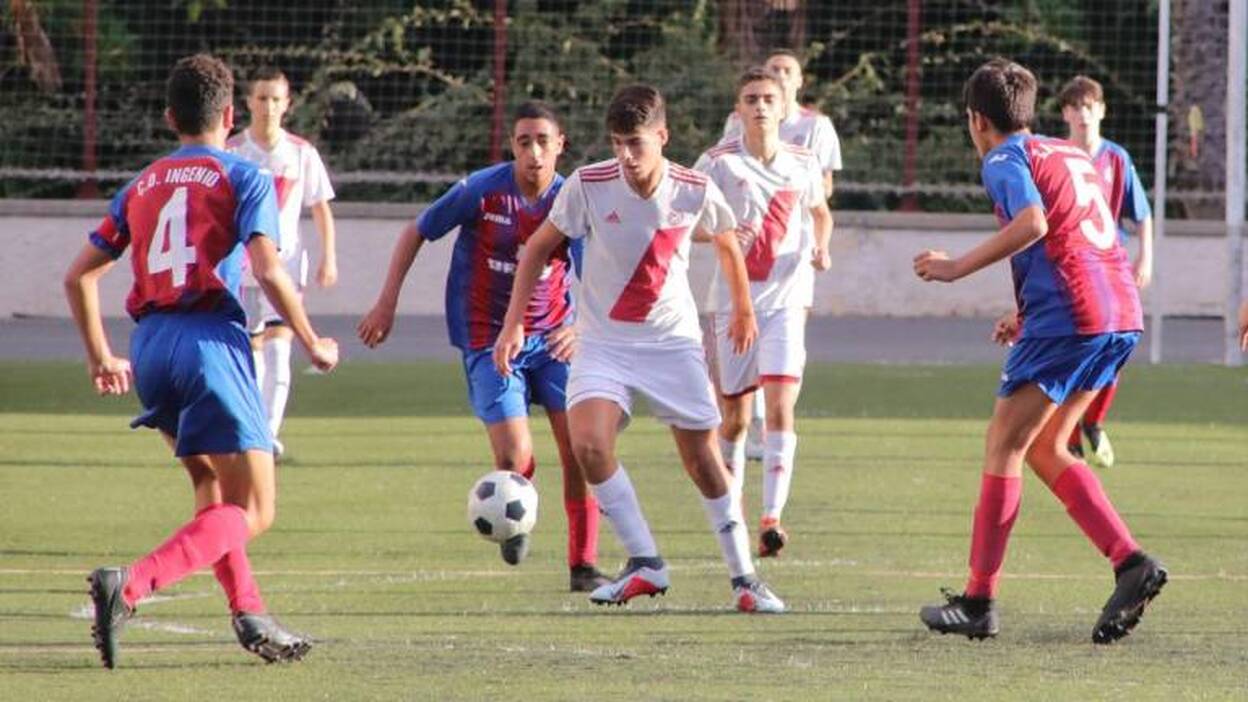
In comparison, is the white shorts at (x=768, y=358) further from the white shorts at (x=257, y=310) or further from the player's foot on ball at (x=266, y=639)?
the player's foot on ball at (x=266, y=639)

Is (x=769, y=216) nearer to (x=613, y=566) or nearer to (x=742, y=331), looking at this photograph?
(x=613, y=566)

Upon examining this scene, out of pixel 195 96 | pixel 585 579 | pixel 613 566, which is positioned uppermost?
pixel 195 96

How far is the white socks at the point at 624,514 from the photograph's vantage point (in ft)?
29.9

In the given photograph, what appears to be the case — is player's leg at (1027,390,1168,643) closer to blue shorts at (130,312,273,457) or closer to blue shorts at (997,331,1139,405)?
blue shorts at (997,331,1139,405)

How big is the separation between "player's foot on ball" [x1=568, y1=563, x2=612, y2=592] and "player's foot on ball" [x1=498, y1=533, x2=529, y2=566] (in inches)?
8.1

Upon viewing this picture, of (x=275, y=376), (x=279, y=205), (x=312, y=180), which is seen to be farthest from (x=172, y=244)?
(x=312, y=180)

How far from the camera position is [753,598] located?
9117 mm

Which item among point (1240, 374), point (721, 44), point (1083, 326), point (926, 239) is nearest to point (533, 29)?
point (721, 44)

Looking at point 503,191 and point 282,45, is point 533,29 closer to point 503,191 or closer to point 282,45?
point 282,45

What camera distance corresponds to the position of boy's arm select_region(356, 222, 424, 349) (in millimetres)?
9656

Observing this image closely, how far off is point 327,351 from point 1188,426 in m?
9.68

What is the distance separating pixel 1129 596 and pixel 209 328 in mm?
3056

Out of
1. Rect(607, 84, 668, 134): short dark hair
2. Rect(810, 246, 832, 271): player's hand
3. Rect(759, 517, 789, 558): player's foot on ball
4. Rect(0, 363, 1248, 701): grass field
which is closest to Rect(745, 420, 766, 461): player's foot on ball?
Rect(0, 363, 1248, 701): grass field

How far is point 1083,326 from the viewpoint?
8.69 m
